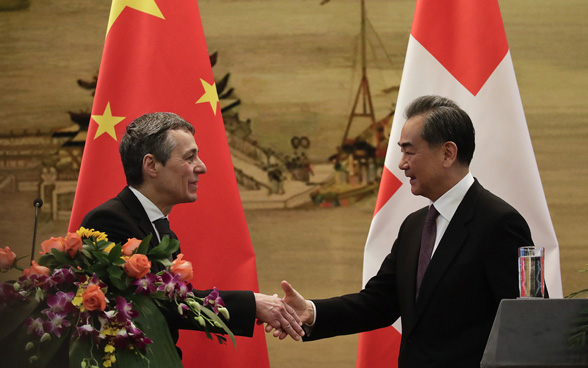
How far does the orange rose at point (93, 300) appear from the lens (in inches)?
80.5

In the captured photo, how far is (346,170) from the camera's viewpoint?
4.67m

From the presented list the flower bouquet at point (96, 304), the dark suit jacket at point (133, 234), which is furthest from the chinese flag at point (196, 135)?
the flower bouquet at point (96, 304)

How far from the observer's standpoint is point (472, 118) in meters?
3.85

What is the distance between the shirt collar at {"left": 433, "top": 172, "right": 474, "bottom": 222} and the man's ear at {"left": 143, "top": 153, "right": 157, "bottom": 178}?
119cm

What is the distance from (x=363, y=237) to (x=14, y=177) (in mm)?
2178

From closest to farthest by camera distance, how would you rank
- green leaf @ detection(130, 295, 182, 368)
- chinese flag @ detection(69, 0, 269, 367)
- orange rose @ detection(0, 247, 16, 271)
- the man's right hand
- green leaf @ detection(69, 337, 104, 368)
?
orange rose @ detection(0, 247, 16, 271) < green leaf @ detection(69, 337, 104, 368) < green leaf @ detection(130, 295, 182, 368) < the man's right hand < chinese flag @ detection(69, 0, 269, 367)

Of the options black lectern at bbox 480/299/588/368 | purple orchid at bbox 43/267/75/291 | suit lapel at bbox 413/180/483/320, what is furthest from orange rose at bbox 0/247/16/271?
suit lapel at bbox 413/180/483/320

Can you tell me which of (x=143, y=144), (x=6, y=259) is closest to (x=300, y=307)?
(x=143, y=144)

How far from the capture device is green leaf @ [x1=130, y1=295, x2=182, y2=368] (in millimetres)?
2145

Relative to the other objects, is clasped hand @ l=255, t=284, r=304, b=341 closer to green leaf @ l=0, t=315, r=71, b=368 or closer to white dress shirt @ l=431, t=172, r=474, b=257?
white dress shirt @ l=431, t=172, r=474, b=257

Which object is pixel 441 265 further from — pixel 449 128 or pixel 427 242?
pixel 449 128

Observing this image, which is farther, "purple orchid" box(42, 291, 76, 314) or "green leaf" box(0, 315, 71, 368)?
"purple orchid" box(42, 291, 76, 314)

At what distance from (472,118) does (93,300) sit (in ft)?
7.83

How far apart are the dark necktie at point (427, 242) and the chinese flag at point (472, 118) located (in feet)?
2.13
